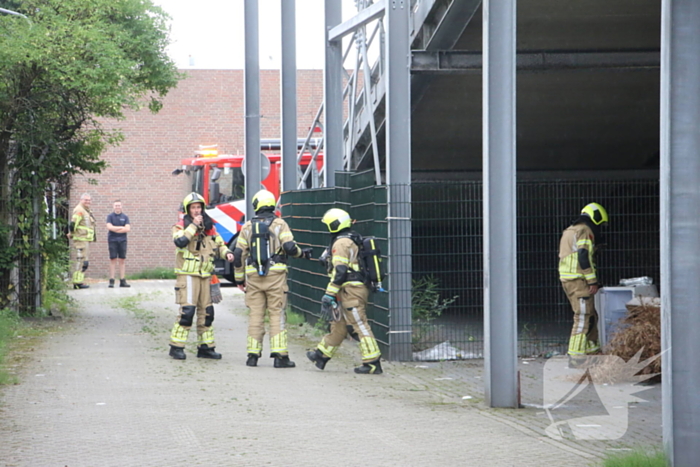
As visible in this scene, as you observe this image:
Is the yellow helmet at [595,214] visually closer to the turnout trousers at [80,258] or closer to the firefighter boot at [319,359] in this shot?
the firefighter boot at [319,359]

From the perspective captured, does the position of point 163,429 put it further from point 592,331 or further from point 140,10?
point 140,10

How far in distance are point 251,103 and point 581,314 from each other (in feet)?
24.8

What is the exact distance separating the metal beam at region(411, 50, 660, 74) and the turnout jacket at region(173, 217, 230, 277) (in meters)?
3.25

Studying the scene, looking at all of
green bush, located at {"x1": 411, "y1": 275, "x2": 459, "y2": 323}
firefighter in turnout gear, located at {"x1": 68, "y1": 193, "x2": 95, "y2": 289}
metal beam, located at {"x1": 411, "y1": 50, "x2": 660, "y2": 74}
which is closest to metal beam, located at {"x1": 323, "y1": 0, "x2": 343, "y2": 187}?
metal beam, located at {"x1": 411, "y1": 50, "x2": 660, "y2": 74}

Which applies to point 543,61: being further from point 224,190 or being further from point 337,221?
point 224,190

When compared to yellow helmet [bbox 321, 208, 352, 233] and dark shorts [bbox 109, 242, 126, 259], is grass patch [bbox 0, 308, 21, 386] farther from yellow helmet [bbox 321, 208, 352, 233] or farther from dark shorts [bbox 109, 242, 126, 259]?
dark shorts [bbox 109, 242, 126, 259]

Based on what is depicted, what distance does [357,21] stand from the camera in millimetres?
12617

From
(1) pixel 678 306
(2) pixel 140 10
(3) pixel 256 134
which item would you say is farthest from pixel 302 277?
(1) pixel 678 306

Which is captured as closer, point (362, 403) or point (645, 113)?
point (362, 403)

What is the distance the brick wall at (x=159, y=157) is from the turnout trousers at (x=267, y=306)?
55.5 ft

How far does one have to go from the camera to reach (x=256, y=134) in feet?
51.5

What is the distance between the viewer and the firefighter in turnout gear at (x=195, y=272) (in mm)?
10406

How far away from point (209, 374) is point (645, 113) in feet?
28.9

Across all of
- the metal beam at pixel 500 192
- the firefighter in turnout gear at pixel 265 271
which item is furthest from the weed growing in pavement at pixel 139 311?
the metal beam at pixel 500 192
